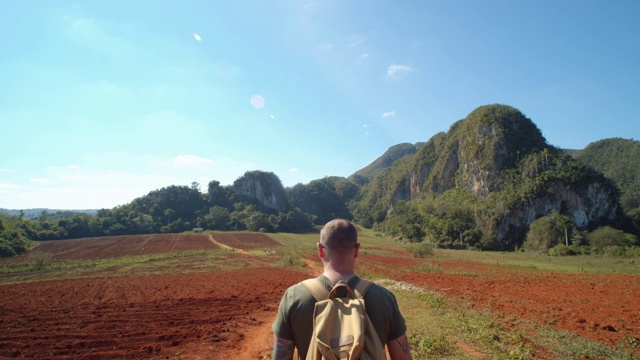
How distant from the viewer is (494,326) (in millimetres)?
9617

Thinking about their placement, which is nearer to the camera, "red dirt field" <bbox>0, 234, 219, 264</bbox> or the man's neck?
the man's neck

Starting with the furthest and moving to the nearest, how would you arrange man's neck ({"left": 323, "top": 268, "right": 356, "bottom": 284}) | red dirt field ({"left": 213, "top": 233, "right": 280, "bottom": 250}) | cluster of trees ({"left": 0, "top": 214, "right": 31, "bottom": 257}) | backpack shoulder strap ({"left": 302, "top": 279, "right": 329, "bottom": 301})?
red dirt field ({"left": 213, "top": 233, "right": 280, "bottom": 250})
cluster of trees ({"left": 0, "top": 214, "right": 31, "bottom": 257})
man's neck ({"left": 323, "top": 268, "right": 356, "bottom": 284})
backpack shoulder strap ({"left": 302, "top": 279, "right": 329, "bottom": 301})

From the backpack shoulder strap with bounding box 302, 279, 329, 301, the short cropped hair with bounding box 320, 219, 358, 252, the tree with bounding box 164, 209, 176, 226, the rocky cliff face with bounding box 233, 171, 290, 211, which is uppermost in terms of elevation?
the rocky cliff face with bounding box 233, 171, 290, 211

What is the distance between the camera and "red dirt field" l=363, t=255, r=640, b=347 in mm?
10000

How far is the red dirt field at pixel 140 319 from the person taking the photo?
27.3ft

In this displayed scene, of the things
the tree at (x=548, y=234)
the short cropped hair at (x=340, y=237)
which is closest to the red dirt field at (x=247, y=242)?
the tree at (x=548, y=234)

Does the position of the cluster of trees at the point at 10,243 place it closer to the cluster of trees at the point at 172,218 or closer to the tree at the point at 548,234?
the cluster of trees at the point at 172,218

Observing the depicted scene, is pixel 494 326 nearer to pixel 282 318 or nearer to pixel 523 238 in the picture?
pixel 282 318

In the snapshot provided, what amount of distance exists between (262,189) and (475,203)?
7252 centimetres

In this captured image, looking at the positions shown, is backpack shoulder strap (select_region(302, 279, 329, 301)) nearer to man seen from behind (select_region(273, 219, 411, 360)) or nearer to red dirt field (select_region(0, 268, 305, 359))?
man seen from behind (select_region(273, 219, 411, 360))

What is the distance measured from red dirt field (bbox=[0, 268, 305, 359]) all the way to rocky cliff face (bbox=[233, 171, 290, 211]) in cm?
9169

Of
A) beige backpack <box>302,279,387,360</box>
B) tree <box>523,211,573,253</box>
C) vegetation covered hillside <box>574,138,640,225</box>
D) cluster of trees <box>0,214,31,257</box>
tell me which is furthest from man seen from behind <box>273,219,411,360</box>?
vegetation covered hillside <box>574,138,640,225</box>

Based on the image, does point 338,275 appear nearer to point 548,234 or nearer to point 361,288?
point 361,288

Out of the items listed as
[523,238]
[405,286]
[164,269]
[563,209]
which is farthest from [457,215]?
[164,269]
